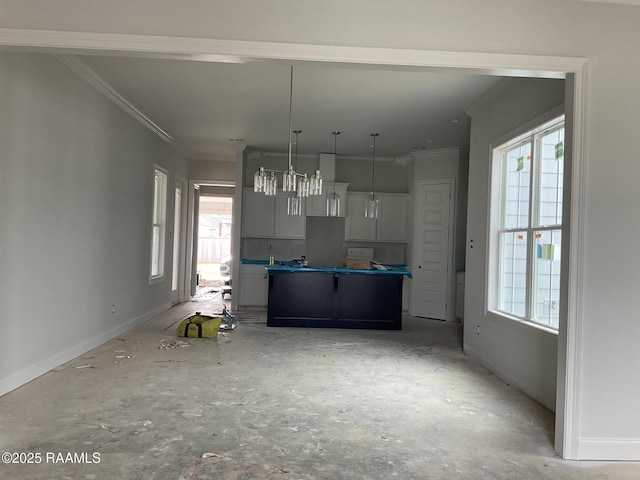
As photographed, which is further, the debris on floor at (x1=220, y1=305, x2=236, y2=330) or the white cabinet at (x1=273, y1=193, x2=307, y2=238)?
the white cabinet at (x1=273, y1=193, x2=307, y2=238)

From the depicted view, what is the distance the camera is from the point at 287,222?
846cm

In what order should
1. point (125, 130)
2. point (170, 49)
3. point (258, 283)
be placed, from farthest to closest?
point (258, 283) < point (125, 130) < point (170, 49)

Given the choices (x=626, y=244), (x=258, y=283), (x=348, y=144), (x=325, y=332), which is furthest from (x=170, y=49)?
(x=258, y=283)

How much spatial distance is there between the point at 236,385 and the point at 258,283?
4.28 m

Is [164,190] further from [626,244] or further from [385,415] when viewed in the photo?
[626,244]

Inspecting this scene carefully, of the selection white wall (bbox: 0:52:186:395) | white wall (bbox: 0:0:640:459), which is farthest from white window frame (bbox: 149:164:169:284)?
white wall (bbox: 0:0:640:459)

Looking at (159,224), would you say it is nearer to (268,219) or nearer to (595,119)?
(268,219)

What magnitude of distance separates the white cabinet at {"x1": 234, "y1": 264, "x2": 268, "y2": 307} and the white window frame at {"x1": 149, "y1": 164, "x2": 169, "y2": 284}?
142cm

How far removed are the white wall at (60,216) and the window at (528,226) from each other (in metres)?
4.36

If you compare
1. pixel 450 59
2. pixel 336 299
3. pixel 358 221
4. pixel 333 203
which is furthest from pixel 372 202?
pixel 450 59

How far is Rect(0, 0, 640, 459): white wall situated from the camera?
2.68 meters

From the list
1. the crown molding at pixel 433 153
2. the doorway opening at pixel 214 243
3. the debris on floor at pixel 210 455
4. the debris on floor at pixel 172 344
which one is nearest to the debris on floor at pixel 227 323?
the debris on floor at pixel 172 344

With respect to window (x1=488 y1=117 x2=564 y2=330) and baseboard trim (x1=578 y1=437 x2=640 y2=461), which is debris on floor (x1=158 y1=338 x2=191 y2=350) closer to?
window (x1=488 y1=117 x2=564 y2=330)

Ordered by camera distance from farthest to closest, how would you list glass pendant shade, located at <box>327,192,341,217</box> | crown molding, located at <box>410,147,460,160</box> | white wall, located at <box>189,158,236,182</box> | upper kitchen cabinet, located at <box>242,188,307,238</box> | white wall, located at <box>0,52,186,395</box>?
white wall, located at <box>189,158,236,182</box>
upper kitchen cabinet, located at <box>242,188,307,238</box>
crown molding, located at <box>410,147,460,160</box>
glass pendant shade, located at <box>327,192,341,217</box>
white wall, located at <box>0,52,186,395</box>
